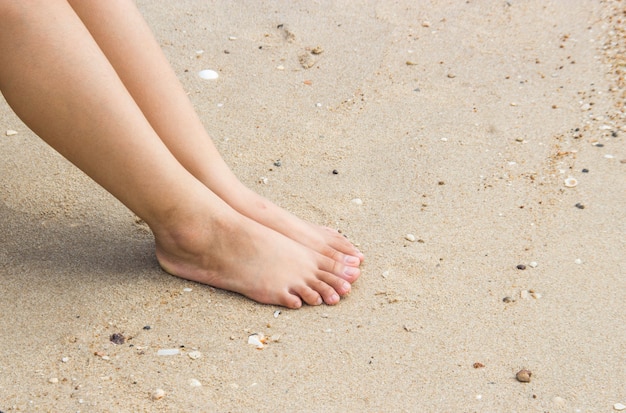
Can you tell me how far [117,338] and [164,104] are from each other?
59 cm

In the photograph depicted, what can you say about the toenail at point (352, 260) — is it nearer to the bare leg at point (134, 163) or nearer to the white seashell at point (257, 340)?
the bare leg at point (134, 163)

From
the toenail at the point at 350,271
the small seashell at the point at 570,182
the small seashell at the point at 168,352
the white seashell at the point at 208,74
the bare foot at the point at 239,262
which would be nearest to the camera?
the small seashell at the point at 168,352

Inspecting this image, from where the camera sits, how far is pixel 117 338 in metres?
1.87

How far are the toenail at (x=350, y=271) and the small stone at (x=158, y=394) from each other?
0.59 m

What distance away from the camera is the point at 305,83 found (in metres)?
3.04

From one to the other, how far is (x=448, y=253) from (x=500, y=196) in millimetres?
335

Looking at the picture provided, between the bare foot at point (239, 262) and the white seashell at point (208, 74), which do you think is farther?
the white seashell at point (208, 74)

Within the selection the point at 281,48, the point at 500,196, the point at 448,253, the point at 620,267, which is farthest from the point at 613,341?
the point at 281,48

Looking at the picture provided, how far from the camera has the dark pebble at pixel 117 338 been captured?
187 cm

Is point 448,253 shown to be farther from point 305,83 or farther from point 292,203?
point 305,83

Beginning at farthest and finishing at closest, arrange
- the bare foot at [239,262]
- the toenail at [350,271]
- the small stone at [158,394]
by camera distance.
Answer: the toenail at [350,271]
the bare foot at [239,262]
the small stone at [158,394]

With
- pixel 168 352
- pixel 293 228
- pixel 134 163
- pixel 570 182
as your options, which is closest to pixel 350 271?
pixel 293 228

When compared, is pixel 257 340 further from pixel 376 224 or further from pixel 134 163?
pixel 376 224

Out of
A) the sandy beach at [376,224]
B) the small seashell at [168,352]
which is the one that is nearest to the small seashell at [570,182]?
the sandy beach at [376,224]
